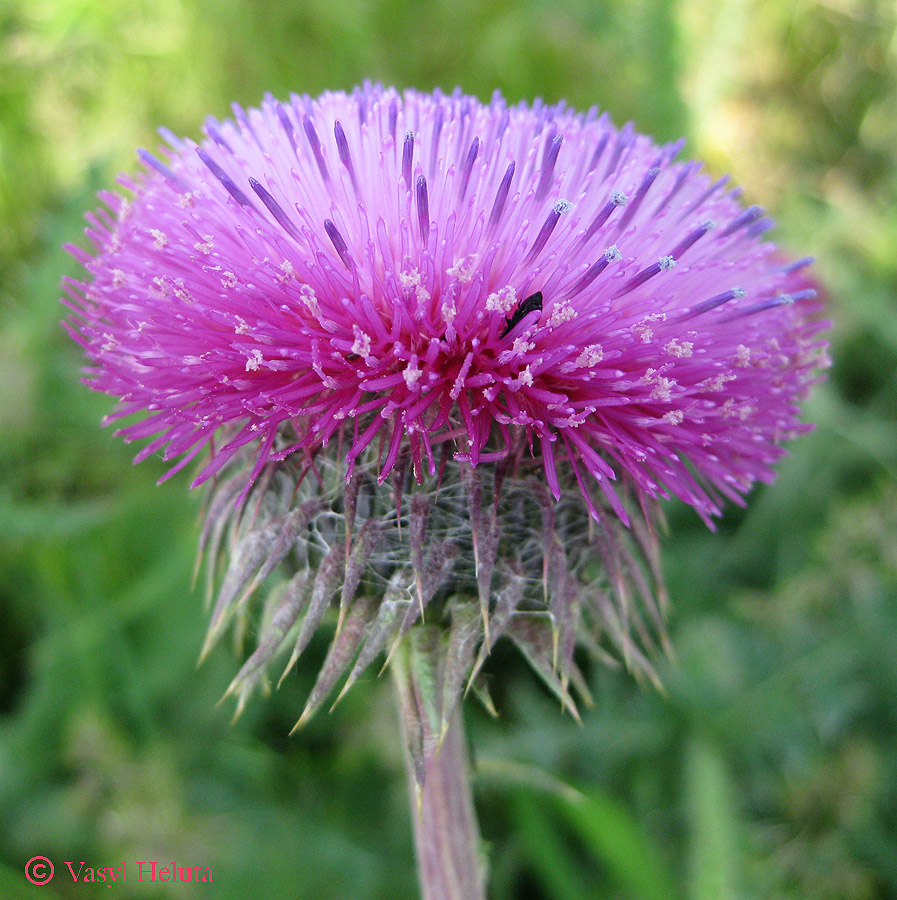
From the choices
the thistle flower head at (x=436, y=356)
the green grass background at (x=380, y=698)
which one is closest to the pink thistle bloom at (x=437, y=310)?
the thistle flower head at (x=436, y=356)

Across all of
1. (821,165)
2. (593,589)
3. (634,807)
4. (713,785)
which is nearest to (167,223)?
(593,589)

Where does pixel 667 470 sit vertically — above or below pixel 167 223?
below

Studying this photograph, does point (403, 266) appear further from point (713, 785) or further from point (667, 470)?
point (713, 785)

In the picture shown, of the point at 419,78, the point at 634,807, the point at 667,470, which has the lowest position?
the point at 634,807

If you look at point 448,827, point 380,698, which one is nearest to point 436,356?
point 448,827

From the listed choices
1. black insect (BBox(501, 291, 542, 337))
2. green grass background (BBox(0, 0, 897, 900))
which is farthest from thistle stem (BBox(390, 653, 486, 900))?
black insect (BBox(501, 291, 542, 337))

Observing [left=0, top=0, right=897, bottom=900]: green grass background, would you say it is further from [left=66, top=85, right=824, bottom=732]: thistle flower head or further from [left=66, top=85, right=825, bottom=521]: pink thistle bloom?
[left=66, top=85, right=825, bottom=521]: pink thistle bloom

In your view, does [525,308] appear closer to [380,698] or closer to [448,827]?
[448,827]
